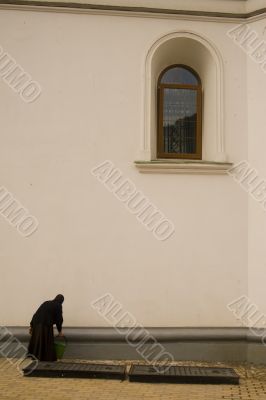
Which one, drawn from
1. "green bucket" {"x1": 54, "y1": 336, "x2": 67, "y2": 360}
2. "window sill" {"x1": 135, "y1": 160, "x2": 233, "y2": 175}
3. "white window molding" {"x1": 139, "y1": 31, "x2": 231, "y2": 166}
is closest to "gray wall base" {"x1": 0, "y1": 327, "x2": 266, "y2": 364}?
"green bucket" {"x1": 54, "y1": 336, "x2": 67, "y2": 360}

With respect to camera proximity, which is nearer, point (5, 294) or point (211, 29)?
point (5, 294)

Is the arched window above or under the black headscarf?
above

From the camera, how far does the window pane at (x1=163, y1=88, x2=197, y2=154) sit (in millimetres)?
9062

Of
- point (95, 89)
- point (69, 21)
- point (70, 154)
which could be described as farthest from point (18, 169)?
point (69, 21)

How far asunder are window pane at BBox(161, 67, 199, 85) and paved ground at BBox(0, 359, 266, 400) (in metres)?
5.41

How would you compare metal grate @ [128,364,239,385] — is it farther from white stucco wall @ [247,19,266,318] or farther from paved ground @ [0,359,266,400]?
white stucco wall @ [247,19,266,318]

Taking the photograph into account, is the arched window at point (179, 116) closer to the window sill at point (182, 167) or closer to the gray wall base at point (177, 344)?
the window sill at point (182, 167)

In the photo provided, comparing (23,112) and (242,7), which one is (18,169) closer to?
(23,112)

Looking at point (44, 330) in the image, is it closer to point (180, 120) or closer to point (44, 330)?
point (44, 330)

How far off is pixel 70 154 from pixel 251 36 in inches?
156

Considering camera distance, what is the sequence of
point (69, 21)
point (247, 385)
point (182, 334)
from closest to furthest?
point (247, 385) → point (182, 334) → point (69, 21)

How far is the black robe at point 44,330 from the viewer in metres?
7.80

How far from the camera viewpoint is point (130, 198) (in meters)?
8.43

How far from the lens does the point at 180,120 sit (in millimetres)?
9109
